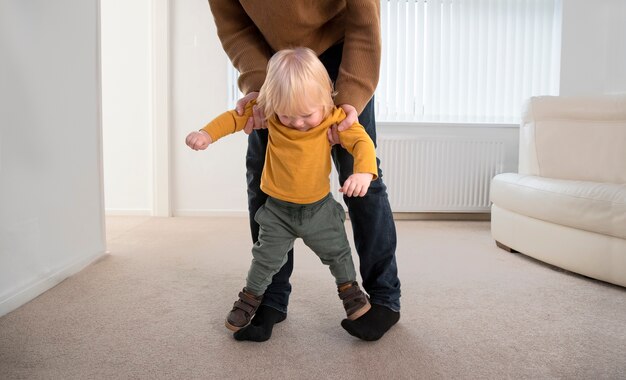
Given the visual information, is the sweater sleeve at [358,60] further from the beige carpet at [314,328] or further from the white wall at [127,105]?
the white wall at [127,105]

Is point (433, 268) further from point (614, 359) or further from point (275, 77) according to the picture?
point (275, 77)

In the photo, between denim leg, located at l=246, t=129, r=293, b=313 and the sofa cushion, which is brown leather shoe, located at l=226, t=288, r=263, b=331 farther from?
the sofa cushion

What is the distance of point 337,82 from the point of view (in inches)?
50.5

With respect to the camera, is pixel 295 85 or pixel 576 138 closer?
pixel 295 85

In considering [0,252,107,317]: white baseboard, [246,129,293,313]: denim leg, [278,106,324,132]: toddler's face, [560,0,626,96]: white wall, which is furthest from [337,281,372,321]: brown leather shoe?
[560,0,626,96]: white wall

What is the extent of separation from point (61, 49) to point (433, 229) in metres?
2.33

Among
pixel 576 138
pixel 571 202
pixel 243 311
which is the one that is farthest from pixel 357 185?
pixel 576 138

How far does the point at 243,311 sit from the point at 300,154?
43 cm

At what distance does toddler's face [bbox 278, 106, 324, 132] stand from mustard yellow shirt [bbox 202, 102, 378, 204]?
0.01 m

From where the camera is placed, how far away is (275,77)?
3.84 feet

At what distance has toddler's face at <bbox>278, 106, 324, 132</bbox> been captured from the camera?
1.18 meters

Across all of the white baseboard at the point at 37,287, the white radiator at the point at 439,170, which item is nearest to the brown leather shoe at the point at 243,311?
the white baseboard at the point at 37,287

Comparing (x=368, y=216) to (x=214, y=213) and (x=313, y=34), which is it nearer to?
(x=313, y=34)

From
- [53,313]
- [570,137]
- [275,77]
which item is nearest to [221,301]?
[53,313]
